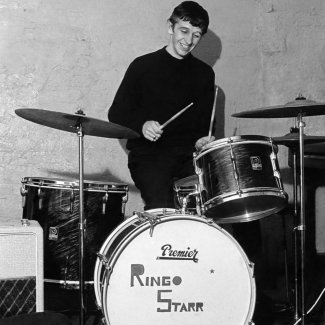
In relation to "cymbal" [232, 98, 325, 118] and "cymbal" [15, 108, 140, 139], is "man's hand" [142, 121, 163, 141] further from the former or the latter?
"cymbal" [232, 98, 325, 118]

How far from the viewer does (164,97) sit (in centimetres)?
401

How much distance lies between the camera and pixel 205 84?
4168 mm

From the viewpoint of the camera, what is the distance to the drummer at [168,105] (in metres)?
3.79

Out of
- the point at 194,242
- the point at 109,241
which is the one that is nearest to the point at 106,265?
the point at 109,241

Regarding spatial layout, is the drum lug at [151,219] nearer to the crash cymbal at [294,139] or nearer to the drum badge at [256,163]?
the drum badge at [256,163]

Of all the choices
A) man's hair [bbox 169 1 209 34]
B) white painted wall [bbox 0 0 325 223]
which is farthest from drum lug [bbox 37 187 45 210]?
man's hair [bbox 169 1 209 34]

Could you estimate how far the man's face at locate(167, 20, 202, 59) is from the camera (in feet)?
12.6

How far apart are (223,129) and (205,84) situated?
649 millimetres

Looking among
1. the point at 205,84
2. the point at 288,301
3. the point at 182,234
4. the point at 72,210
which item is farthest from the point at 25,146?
the point at 288,301

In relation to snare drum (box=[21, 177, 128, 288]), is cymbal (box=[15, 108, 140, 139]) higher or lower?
higher

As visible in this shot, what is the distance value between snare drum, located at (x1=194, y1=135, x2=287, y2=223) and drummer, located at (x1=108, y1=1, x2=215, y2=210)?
1.72 ft

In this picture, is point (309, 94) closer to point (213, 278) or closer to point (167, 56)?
point (167, 56)

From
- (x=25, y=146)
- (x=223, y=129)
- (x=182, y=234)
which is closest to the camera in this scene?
(x=182, y=234)

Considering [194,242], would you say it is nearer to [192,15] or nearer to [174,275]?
[174,275]
